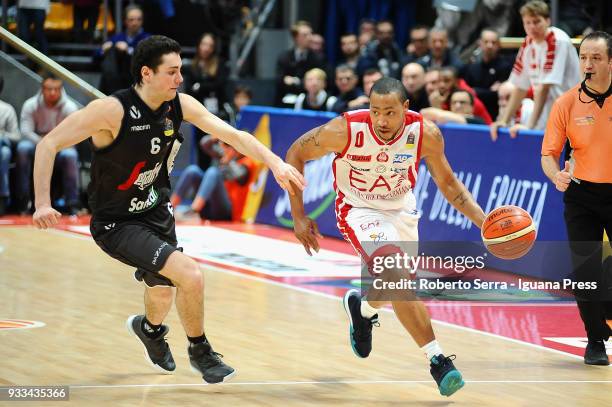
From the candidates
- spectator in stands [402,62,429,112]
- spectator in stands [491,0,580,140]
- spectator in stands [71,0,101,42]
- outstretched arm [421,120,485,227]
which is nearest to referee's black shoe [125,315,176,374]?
outstretched arm [421,120,485,227]

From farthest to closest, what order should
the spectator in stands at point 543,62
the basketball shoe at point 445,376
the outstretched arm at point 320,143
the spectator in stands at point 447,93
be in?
the spectator in stands at point 447,93, the spectator in stands at point 543,62, the outstretched arm at point 320,143, the basketball shoe at point 445,376

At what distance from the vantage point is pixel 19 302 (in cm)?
1069

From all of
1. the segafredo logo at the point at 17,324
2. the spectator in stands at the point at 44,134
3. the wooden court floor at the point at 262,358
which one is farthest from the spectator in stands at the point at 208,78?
the segafredo logo at the point at 17,324

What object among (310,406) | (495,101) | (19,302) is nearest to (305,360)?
(310,406)

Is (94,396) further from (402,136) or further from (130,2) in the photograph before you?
(130,2)

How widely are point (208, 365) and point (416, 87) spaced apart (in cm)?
774

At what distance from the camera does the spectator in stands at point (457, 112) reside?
13234 millimetres

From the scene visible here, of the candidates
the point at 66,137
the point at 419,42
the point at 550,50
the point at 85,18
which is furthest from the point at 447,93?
the point at 85,18

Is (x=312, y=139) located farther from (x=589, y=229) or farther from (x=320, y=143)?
(x=589, y=229)

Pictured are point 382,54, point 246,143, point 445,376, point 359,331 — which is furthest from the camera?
point 382,54

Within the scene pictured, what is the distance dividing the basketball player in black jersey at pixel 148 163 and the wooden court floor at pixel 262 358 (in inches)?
19.2

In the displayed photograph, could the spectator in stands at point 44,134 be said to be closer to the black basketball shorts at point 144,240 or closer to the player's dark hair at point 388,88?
the black basketball shorts at point 144,240

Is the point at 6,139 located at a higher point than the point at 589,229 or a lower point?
lower

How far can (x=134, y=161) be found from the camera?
752 centimetres
